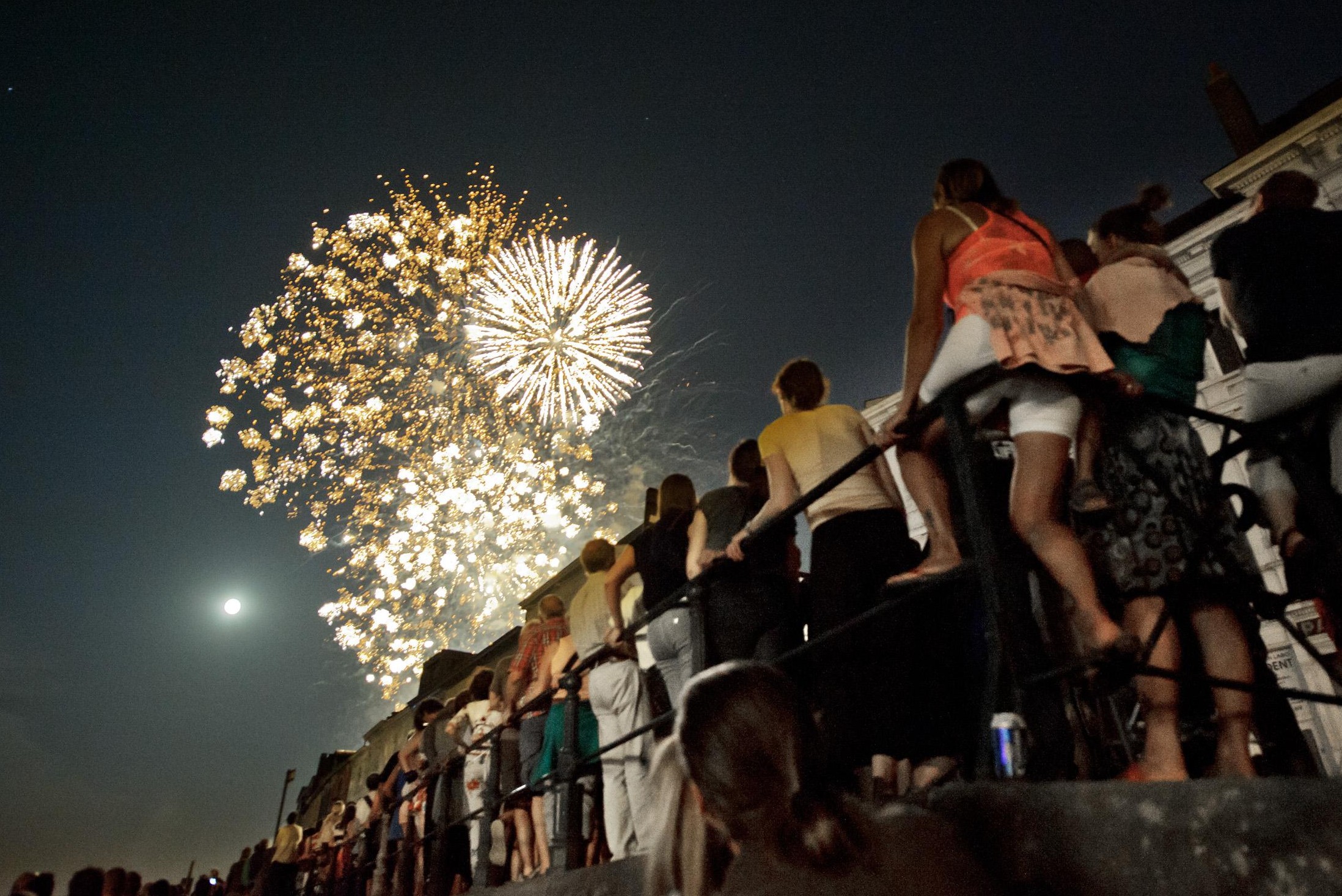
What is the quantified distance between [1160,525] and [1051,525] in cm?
60

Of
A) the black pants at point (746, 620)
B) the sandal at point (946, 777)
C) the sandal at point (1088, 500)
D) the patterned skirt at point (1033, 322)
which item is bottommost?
the sandal at point (946, 777)

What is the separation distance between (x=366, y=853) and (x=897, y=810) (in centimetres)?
921

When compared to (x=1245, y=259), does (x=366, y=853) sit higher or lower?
lower

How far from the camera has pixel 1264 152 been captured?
2288cm

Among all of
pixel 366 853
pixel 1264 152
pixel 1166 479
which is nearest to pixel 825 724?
pixel 1166 479

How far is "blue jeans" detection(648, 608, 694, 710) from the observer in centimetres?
464

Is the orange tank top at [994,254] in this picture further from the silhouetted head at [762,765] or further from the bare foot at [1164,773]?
the silhouetted head at [762,765]

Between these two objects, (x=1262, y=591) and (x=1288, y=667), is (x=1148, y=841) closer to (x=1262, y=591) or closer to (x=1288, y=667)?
(x=1262, y=591)

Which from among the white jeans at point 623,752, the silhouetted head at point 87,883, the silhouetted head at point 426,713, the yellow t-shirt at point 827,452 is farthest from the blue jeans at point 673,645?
the silhouetted head at point 87,883

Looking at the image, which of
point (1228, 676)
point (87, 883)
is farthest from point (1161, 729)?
point (87, 883)

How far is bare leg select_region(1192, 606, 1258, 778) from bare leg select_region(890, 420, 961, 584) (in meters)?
0.81

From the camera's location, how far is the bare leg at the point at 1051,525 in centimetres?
239

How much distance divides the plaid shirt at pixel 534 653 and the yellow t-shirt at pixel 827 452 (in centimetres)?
310

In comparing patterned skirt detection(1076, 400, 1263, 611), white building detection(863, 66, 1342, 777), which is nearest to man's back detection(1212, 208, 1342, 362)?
patterned skirt detection(1076, 400, 1263, 611)
